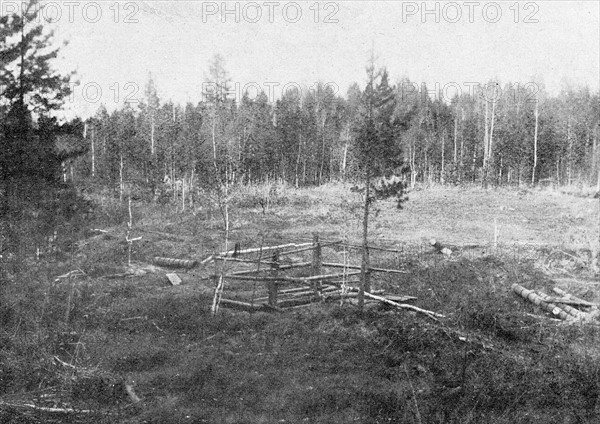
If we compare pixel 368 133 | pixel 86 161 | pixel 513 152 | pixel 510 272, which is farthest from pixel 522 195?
pixel 86 161

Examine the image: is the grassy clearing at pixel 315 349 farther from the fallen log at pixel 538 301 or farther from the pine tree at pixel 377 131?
the pine tree at pixel 377 131

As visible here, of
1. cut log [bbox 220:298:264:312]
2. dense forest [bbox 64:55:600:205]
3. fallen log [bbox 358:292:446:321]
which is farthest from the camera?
dense forest [bbox 64:55:600:205]

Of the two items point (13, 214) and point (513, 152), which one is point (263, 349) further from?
point (513, 152)

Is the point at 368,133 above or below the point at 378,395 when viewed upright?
above

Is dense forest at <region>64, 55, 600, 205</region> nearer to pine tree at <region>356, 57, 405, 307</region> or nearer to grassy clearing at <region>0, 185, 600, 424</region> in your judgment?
grassy clearing at <region>0, 185, 600, 424</region>

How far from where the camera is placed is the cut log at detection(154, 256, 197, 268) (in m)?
20.6

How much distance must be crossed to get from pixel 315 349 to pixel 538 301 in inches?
301

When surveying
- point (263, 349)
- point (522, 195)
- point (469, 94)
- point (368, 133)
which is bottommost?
point (263, 349)

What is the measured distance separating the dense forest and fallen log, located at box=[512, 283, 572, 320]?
25.2 metres

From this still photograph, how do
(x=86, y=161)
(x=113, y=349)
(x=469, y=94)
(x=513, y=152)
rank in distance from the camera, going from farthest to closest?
(x=469, y=94) → (x=513, y=152) → (x=86, y=161) → (x=113, y=349)

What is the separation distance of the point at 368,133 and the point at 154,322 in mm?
7535

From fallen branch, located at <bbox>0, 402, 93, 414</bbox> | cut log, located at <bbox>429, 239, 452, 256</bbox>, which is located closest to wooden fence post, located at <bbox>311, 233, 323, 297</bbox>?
cut log, located at <bbox>429, 239, 452, 256</bbox>

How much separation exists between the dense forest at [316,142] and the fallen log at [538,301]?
2518cm

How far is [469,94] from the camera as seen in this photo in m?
73.5
